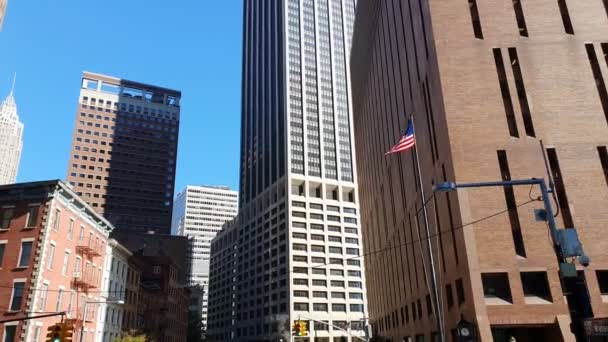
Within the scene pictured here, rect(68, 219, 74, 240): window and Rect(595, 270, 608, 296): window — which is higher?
Rect(68, 219, 74, 240): window

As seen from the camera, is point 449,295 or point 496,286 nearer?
point 496,286

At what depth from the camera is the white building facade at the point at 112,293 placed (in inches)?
2053

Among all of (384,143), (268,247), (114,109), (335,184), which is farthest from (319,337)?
(114,109)

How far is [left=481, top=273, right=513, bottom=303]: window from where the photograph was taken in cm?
3297

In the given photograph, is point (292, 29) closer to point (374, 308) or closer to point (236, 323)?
point (236, 323)

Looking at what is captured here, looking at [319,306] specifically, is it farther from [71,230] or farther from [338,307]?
[71,230]

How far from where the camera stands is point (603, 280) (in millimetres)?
32688

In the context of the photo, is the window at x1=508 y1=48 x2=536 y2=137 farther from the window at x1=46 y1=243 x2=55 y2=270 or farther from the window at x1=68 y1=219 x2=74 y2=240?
the window at x1=68 y1=219 x2=74 y2=240

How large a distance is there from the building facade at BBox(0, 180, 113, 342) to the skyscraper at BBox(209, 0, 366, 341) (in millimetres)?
86683

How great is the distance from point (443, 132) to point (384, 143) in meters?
29.0

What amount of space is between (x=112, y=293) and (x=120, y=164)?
139982 mm

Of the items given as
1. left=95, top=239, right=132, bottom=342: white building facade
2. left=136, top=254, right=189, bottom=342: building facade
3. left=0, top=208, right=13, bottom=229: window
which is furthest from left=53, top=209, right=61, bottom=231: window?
left=136, top=254, right=189, bottom=342: building facade

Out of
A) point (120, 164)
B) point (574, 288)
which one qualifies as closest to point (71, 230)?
point (574, 288)

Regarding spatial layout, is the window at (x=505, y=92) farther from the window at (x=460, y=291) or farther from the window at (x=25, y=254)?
the window at (x=25, y=254)
